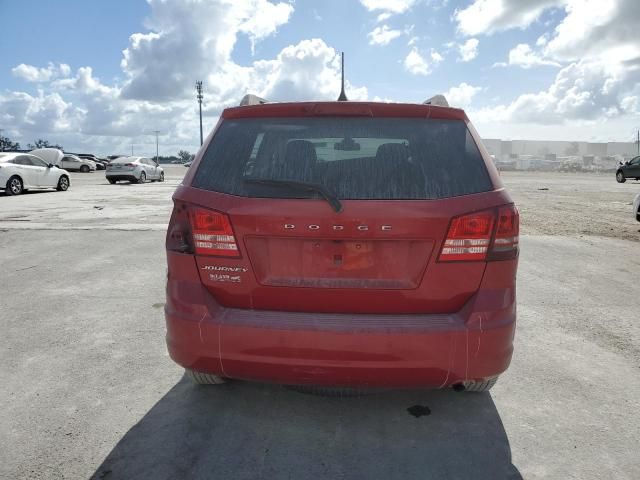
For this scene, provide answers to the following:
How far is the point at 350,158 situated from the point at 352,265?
1.85ft

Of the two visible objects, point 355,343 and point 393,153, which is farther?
point 393,153

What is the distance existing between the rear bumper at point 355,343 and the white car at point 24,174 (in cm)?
1836

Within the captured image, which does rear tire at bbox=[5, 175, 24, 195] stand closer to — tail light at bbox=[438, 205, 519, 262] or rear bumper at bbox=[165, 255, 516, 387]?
rear bumper at bbox=[165, 255, 516, 387]

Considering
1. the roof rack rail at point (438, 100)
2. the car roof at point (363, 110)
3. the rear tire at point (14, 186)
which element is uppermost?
the roof rack rail at point (438, 100)

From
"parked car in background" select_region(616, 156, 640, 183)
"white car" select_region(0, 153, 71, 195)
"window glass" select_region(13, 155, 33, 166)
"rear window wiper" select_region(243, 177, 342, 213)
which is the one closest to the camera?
"rear window wiper" select_region(243, 177, 342, 213)

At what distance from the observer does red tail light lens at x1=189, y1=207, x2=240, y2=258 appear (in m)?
2.38

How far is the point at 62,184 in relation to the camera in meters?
20.4

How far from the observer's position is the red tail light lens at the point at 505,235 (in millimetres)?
2365

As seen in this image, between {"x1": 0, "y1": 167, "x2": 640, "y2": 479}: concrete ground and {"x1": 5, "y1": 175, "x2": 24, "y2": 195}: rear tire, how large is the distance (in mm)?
15118

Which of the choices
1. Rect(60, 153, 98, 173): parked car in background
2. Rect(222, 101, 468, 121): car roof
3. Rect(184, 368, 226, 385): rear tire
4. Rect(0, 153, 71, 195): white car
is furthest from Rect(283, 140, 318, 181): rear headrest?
Rect(60, 153, 98, 173): parked car in background

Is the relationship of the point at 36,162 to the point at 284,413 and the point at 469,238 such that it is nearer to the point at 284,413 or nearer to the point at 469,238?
the point at 284,413

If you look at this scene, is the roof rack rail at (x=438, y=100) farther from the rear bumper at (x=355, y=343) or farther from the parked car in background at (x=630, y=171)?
the parked car in background at (x=630, y=171)

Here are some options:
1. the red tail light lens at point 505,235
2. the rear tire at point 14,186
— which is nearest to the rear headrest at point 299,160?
the red tail light lens at point 505,235

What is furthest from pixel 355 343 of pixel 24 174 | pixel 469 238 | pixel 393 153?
pixel 24 174
